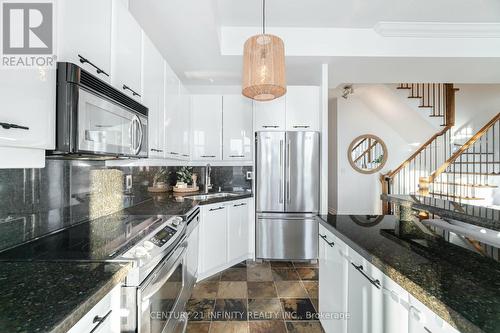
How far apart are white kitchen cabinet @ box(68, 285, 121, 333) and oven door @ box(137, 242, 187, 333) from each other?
0.39ft

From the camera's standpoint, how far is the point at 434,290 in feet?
Result: 2.60

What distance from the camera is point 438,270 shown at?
0.95m

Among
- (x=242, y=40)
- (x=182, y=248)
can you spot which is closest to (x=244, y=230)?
(x=182, y=248)

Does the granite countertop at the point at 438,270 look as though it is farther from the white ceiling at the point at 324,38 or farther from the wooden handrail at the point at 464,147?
the wooden handrail at the point at 464,147

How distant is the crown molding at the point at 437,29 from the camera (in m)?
2.68

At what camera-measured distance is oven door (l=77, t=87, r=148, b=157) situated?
105 centimetres

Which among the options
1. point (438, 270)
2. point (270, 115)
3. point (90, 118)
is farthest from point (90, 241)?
point (270, 115)

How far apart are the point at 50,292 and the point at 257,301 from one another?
1.93 metres

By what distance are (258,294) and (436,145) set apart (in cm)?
529

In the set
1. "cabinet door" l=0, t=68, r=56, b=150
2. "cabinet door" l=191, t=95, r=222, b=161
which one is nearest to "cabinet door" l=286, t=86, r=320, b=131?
"cabinet door" l=191, t=95, r=222, b=161

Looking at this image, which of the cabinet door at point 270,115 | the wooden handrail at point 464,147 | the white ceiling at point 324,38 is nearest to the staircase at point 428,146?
the wooden handrail at point 464,147

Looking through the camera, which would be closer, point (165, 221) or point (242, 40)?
point (165, 221)

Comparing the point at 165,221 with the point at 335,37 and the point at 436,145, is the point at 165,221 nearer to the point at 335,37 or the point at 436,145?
the point at 335,37

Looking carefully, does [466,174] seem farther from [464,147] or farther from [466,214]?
[466,214]
